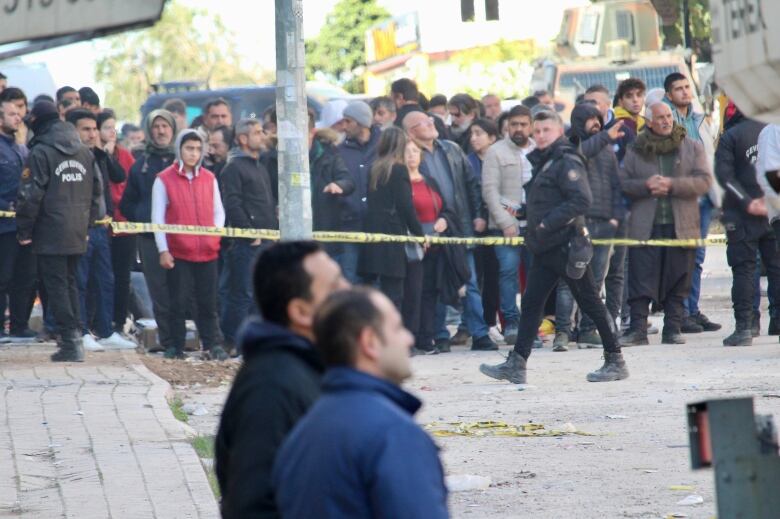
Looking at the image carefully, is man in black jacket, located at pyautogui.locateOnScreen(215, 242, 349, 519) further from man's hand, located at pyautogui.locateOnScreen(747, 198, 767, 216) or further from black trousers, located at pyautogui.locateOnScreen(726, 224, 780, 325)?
black trousers, located at pyautogui.locateOnScreen(726, 224, 780, 325)

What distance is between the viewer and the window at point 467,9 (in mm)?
11781

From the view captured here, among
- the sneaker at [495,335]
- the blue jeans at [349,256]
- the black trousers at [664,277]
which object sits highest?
the blue jeans at [349,256]

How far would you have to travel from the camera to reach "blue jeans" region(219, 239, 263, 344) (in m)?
14.7

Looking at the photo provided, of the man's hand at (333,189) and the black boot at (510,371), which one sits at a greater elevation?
the man's hand at (333,189)

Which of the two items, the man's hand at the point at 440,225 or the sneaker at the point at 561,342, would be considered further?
the man's hand at the point at 440,225

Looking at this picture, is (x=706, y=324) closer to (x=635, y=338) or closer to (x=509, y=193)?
(x=635, y=338)

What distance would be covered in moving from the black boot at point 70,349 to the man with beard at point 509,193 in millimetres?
4010

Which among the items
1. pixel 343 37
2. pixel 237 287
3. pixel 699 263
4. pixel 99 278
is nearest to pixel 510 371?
pixel 237 287

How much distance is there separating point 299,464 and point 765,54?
5.42ft

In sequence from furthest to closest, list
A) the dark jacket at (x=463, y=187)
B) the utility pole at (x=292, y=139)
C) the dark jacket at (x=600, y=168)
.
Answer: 1. the dark jacket at (x=463, y=187)
2. the dark jacket at (x=600, y=168)
3. the utility pole at (x=292, y=139)

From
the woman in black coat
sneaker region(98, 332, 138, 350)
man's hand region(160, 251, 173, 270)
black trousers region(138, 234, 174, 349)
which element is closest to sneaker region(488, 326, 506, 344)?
the woman in black coat

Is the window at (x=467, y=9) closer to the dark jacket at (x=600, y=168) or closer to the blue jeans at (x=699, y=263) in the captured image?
the dark jacket at (x=600, y=168)

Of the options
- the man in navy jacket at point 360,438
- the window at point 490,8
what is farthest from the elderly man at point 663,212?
the man in navy jacket at point 360,438

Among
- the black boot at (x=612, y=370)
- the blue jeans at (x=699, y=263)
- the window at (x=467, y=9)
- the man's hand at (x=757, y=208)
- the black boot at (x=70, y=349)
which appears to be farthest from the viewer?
the blue jeans at (x=699, y=263)
